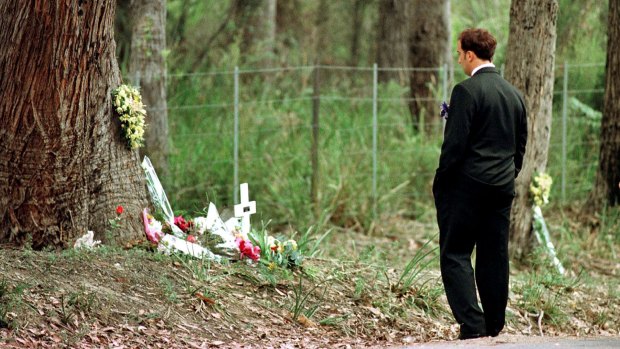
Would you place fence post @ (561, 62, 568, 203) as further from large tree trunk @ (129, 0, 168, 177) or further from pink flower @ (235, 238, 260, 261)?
pink flower @ (235, 238, 260, 261)

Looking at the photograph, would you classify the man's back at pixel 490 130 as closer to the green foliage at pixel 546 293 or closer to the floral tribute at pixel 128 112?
the green foliage at pixel 546 293

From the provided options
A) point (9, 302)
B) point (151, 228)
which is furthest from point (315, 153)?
point (9, 302)

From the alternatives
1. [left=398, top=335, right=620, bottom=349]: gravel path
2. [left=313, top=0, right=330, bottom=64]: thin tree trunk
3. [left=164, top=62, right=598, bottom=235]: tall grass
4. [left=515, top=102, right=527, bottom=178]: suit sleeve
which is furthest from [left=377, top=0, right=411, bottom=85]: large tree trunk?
[left=398, top=335, right=620, bottom=349]: gravel path

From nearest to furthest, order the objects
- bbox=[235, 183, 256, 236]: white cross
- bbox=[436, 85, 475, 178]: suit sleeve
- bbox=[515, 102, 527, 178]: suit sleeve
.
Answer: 1. bbox=[436, 85, 475, 178]: suit sleeve
2. bbox=[515, 102, 527, 178]: suit sleeve
3. bbox=[235, 183, 256, 236]: white cross

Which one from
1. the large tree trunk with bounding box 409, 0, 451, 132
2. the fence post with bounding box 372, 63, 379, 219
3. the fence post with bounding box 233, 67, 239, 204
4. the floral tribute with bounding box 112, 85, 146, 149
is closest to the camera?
the floral tribute with bounding box 112, 85, 146, 149

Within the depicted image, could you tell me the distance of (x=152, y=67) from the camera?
11562mm

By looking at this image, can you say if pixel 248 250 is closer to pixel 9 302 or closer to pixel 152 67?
pixel 9 302

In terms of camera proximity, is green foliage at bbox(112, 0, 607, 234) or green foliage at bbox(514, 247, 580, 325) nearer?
green foliage at bbox(514, 247, 580, 325)

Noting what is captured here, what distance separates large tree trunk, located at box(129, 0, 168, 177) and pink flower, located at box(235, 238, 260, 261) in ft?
10.9

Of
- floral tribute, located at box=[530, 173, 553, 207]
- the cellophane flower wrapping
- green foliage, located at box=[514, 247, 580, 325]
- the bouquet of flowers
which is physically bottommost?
green foliage, located at box=[514, 247, 580, 325]

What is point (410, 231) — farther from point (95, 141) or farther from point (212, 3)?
point (212, 3)

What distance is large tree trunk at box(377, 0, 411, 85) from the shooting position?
1730 cm

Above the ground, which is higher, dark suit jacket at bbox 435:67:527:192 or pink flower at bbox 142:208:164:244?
dark suit jacket at bbox 435:67:527:192

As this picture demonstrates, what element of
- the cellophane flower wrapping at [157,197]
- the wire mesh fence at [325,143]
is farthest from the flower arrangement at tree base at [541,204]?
the cellophane flower wrapping at [157,197]
